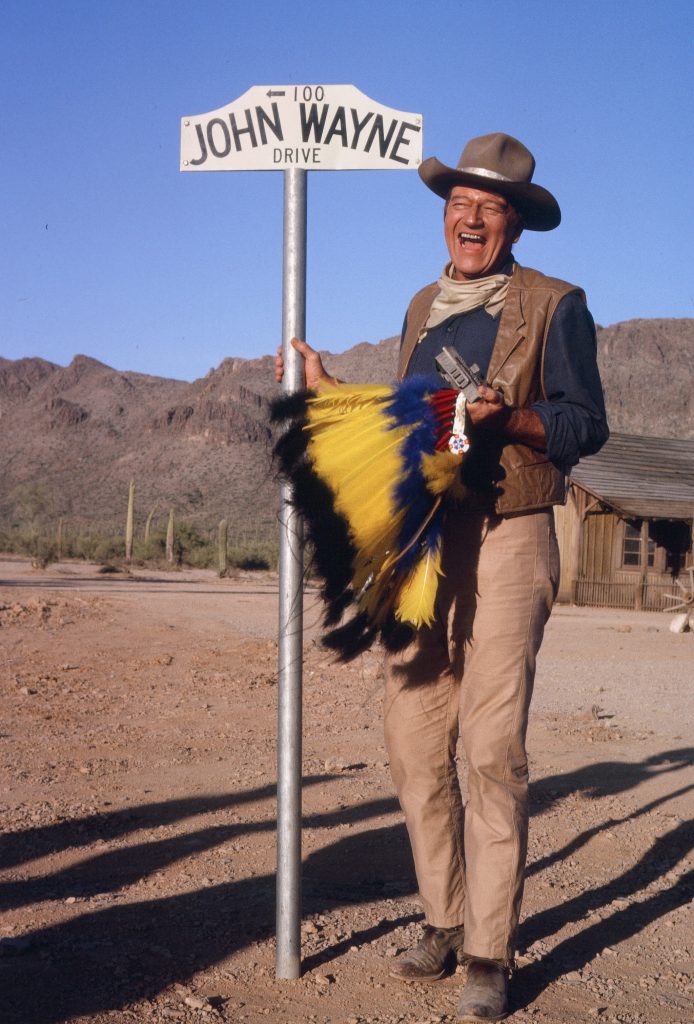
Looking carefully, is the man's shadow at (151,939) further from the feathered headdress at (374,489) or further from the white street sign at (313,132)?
the white street sign at (313,132)

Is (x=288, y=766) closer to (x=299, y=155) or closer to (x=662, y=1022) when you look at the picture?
(x=662, y=1022)

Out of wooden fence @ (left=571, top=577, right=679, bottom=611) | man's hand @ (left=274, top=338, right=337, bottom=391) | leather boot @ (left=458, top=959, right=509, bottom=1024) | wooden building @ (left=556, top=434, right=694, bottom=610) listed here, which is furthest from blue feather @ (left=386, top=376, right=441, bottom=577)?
wooden fence @ (left=571, top=577, right=679, bottom=611)

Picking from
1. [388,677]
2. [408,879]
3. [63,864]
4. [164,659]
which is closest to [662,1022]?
[388,677]

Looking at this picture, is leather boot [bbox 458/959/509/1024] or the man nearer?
leather boot [bbox 458/959/509/1024]

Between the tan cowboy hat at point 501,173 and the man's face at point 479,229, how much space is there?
0.10ft

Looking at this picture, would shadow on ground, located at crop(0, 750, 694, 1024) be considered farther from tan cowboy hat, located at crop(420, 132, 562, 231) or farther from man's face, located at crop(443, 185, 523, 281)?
tan cowboy hat, located at crop(420, 132, 562, 231)

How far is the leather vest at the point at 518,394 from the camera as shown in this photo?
10.4 ft

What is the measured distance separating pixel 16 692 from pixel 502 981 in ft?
21.4

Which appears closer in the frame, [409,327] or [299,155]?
[299,155]

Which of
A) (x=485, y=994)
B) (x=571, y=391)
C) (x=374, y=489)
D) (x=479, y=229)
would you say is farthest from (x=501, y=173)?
(x=485, y=994)

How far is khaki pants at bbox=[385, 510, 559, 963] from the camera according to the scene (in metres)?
3.08

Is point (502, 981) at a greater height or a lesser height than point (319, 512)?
lesser

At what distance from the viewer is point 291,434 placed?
307 centimetres

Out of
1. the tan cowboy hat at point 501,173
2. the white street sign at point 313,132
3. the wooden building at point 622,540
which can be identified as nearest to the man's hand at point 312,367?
the white street sign at point 313,132
